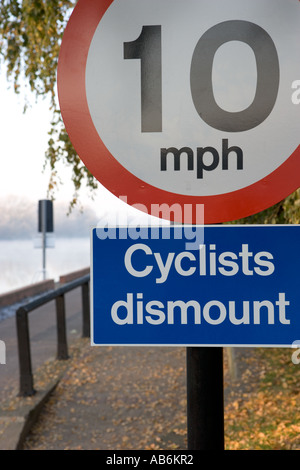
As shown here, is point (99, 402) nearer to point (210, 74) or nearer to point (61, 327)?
point (61, 327)

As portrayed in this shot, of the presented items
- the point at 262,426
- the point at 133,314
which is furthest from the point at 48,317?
the point at 133,314

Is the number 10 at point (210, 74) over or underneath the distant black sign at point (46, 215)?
over

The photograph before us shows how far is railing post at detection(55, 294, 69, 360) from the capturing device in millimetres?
6801

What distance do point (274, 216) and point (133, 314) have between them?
311 cm

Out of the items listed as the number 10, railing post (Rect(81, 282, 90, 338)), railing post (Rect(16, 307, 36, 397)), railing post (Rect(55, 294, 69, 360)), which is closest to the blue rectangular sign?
the number 10

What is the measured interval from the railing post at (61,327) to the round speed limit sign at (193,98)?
5442 mm

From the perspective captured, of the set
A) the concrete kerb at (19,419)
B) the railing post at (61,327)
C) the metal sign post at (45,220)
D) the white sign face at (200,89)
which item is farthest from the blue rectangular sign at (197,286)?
the metal sign post at (45,220)

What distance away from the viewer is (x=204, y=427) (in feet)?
5.11

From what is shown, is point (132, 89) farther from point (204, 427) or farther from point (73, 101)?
point (204, 427)

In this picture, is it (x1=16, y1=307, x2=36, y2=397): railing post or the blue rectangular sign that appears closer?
the blue rectangular sign

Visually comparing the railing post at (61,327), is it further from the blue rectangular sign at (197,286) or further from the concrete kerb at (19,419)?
the blue rectangular sign at (197,286)

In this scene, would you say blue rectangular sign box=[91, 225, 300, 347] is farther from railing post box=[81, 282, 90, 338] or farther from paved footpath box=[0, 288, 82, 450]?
railing post box=[81, 282, 90, 338]

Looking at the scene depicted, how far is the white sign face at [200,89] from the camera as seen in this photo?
1.49 m

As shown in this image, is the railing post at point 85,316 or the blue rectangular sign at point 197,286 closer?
the blue rectangular sign at point 197,286
